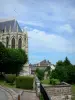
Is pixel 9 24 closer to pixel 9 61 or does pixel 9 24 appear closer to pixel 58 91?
pixel 9 61

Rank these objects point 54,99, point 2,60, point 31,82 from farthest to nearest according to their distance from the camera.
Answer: point 2,60
point 31,82
point 54,99

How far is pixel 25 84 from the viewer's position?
3173 centimetres

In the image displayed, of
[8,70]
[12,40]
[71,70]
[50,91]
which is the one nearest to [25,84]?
[50,91]

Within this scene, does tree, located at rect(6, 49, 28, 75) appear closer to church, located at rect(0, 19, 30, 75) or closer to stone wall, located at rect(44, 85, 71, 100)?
church, located at rect(0, 19, 30, 75)

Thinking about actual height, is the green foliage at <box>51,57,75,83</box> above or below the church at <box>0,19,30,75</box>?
below

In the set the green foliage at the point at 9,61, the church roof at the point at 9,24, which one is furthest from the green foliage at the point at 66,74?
the church roof at the point at 9,24

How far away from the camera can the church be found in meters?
93.9

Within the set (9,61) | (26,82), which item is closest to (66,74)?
(9,61)

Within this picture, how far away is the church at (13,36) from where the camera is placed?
93.9 meters

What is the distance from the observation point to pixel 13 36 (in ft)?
310

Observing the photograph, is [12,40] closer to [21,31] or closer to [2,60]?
[21,31]

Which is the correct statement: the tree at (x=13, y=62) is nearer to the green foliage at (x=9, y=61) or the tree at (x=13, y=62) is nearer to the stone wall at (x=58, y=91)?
the green foliage at (x=9, y=61)

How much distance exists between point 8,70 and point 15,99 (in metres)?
37.1

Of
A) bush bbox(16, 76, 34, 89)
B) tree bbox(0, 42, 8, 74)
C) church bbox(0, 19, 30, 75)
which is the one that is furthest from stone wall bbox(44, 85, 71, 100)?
church bbox(0, 19, 30, 75)
